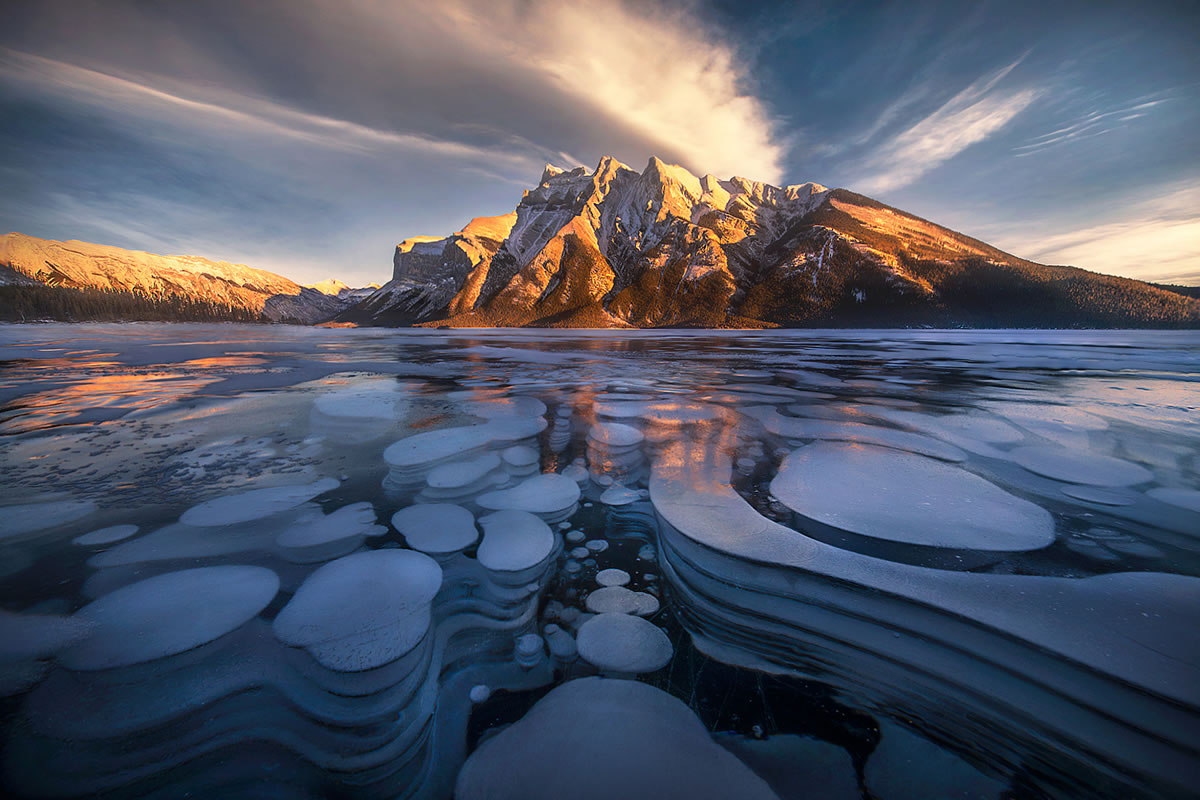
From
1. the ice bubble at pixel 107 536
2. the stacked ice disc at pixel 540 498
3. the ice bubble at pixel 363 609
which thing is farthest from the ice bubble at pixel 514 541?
the ice bubble at pixel 107 536

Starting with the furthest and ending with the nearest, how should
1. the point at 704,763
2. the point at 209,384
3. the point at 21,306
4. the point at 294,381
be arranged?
the point at 21,306 → the point at 294,381 → the point at 209,384 → the point at 704,763

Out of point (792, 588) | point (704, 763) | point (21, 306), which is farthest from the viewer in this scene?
point (21, 306)

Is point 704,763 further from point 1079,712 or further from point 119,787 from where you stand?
point 119,787

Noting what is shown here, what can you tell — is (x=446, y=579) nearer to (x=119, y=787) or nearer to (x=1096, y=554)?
(x=119, y=787)

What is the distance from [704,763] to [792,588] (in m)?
1.10

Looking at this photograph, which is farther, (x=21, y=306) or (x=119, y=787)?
(x=21, y=306)

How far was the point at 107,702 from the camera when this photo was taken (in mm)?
1547

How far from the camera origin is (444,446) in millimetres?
4543

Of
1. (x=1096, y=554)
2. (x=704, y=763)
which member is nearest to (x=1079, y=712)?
(x=704, y=763)

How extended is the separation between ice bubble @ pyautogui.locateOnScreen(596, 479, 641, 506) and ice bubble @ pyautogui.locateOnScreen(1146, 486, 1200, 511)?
14.2 ft

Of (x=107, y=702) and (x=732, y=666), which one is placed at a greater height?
(x=107, y=702)

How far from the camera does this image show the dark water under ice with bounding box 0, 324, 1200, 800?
1442 millimetres

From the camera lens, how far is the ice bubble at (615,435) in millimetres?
4980

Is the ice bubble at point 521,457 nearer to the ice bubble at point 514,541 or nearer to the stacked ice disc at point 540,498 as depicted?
the stacked ice disc at point 540,498
